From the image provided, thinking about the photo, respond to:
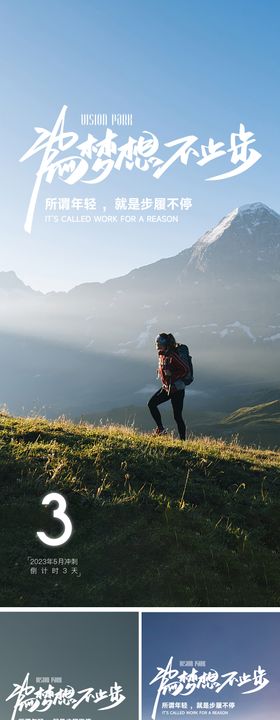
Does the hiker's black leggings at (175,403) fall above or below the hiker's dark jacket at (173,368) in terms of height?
below

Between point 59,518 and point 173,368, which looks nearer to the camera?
point 59,518

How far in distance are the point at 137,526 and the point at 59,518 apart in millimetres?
1222

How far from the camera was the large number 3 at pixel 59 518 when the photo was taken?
7.41 meters

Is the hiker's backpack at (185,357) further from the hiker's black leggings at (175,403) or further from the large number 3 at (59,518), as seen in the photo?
the large number 3 at (59,518)

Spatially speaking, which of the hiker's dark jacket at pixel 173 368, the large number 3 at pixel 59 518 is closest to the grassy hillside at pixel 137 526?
the large number 3 at pixel 59 518

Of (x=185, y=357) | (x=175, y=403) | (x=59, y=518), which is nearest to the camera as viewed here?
(x=59, y=518)

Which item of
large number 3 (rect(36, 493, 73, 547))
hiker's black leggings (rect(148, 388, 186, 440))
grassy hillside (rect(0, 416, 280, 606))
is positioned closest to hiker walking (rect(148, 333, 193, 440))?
hiker's black leggings (rect(148, 388, 186, 440))

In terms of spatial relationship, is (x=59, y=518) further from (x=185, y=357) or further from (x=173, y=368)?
(x=185, y=357)

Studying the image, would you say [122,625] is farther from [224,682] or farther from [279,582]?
[279,582]

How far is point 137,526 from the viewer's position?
310 inches

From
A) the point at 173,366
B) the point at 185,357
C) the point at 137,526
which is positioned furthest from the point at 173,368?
the point at 137,526

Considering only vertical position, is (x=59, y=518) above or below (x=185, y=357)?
below

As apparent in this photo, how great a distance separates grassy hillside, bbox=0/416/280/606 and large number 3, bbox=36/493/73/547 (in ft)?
0.34

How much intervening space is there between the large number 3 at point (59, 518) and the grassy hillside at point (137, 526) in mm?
104
